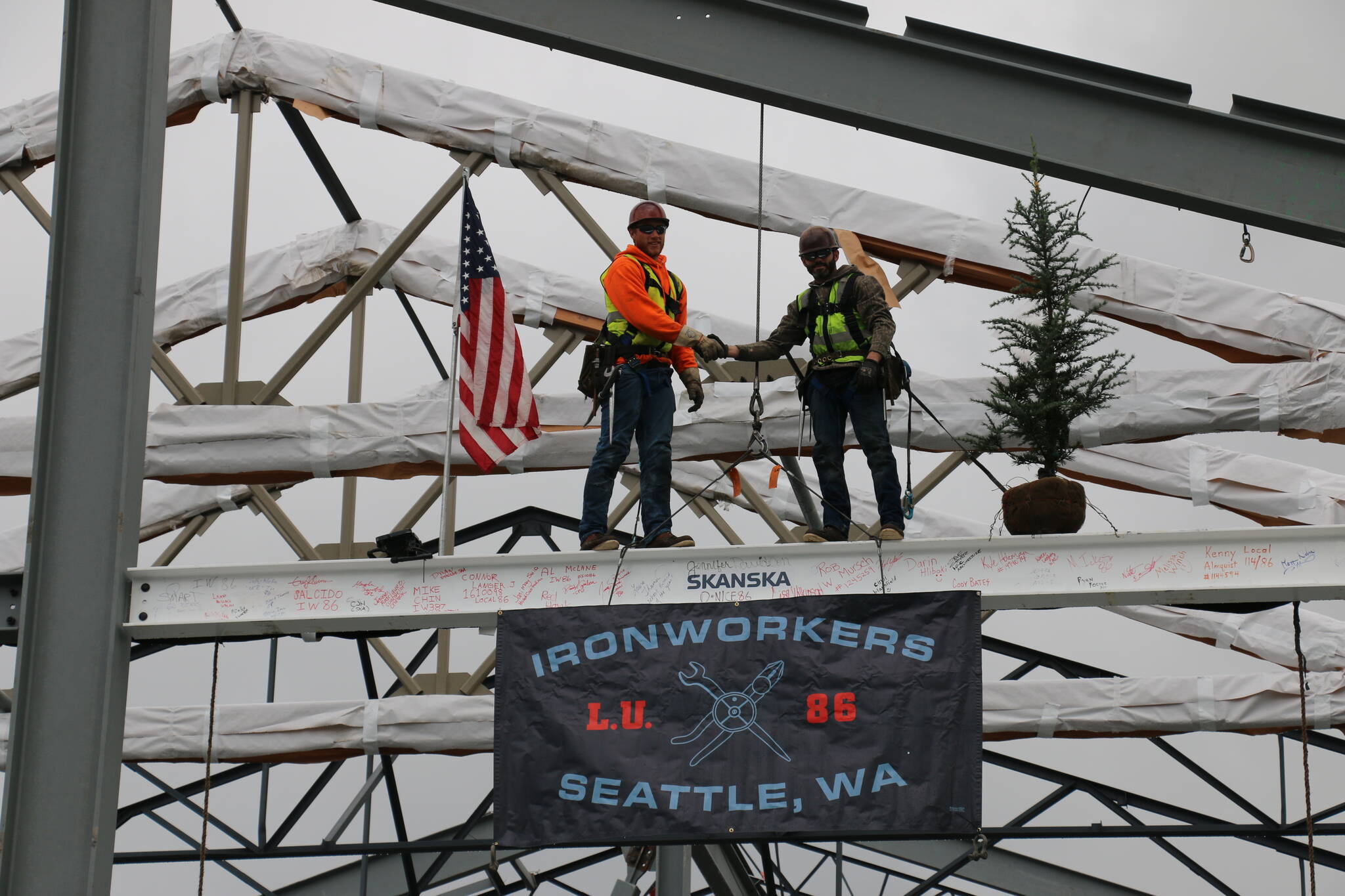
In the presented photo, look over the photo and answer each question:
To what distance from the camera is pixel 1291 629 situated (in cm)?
1571

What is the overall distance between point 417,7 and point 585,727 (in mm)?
4483

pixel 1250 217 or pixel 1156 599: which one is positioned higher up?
pixel 1250 217

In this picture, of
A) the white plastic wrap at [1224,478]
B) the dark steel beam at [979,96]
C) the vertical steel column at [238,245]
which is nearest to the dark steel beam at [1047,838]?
the white plastic wrap at [1224,478]

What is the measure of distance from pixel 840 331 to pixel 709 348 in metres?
0.87

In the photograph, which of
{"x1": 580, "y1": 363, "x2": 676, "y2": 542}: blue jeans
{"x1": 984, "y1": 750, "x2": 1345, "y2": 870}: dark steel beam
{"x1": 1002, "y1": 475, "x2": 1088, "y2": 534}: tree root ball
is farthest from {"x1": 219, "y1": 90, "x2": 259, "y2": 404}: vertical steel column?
{"x1": 984, "y1": 750, "x2": 1345, "y2": 870}: dark steel beam

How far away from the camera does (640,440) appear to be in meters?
10.1

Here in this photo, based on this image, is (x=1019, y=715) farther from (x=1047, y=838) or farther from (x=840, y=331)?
(x=840, y=331)

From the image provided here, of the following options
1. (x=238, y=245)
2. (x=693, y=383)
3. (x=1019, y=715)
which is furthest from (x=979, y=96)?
(x=1019, y=715)

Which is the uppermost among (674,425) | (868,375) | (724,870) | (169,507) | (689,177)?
(689,177)

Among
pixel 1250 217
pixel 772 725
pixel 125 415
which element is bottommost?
pixel 772 725

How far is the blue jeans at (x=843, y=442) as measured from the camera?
32.3ft

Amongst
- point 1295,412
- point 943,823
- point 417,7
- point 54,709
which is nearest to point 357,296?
point 417,7

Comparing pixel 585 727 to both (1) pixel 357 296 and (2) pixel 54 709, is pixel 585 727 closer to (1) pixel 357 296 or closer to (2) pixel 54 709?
(2) pixel 54 709

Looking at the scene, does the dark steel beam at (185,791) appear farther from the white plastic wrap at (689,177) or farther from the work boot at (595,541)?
the work boot at (595,541)
